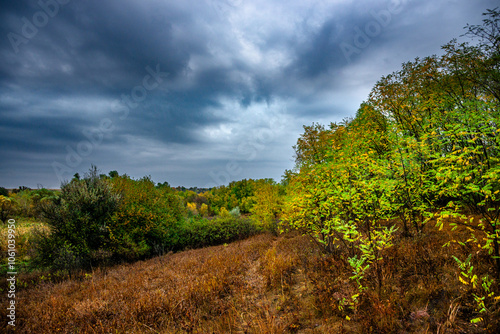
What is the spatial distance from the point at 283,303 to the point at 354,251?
2.62 m

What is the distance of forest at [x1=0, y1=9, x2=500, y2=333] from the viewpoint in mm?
3498

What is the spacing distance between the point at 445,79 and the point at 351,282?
11.4 metres

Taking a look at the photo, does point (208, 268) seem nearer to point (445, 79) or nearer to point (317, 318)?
point (317, 318)

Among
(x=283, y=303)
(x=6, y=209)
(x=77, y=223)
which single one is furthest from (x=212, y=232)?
(x=6, y=209)

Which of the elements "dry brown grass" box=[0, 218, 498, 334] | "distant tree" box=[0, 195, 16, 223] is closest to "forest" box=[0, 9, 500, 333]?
"dry brown grass" box=[0, 218, 498, 334]

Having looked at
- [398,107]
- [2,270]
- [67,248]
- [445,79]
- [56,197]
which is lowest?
[2,270]

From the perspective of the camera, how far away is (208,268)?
314 inches

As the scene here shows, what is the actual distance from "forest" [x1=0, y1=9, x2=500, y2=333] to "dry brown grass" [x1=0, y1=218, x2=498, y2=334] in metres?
0.03

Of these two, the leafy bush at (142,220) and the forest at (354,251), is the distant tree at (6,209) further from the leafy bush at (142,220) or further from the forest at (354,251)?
the leafy bush at (142,220)

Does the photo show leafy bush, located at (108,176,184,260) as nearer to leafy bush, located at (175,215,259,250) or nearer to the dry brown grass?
leafy bush, located at (175,215,259,250)

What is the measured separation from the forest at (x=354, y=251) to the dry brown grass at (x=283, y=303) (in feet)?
0.11

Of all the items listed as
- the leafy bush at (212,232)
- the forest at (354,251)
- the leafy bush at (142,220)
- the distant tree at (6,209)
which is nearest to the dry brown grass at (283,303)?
the forest at (354,251)

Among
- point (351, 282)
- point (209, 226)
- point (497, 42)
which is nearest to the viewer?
point (351, 282)

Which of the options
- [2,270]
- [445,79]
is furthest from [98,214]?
[445,79]
